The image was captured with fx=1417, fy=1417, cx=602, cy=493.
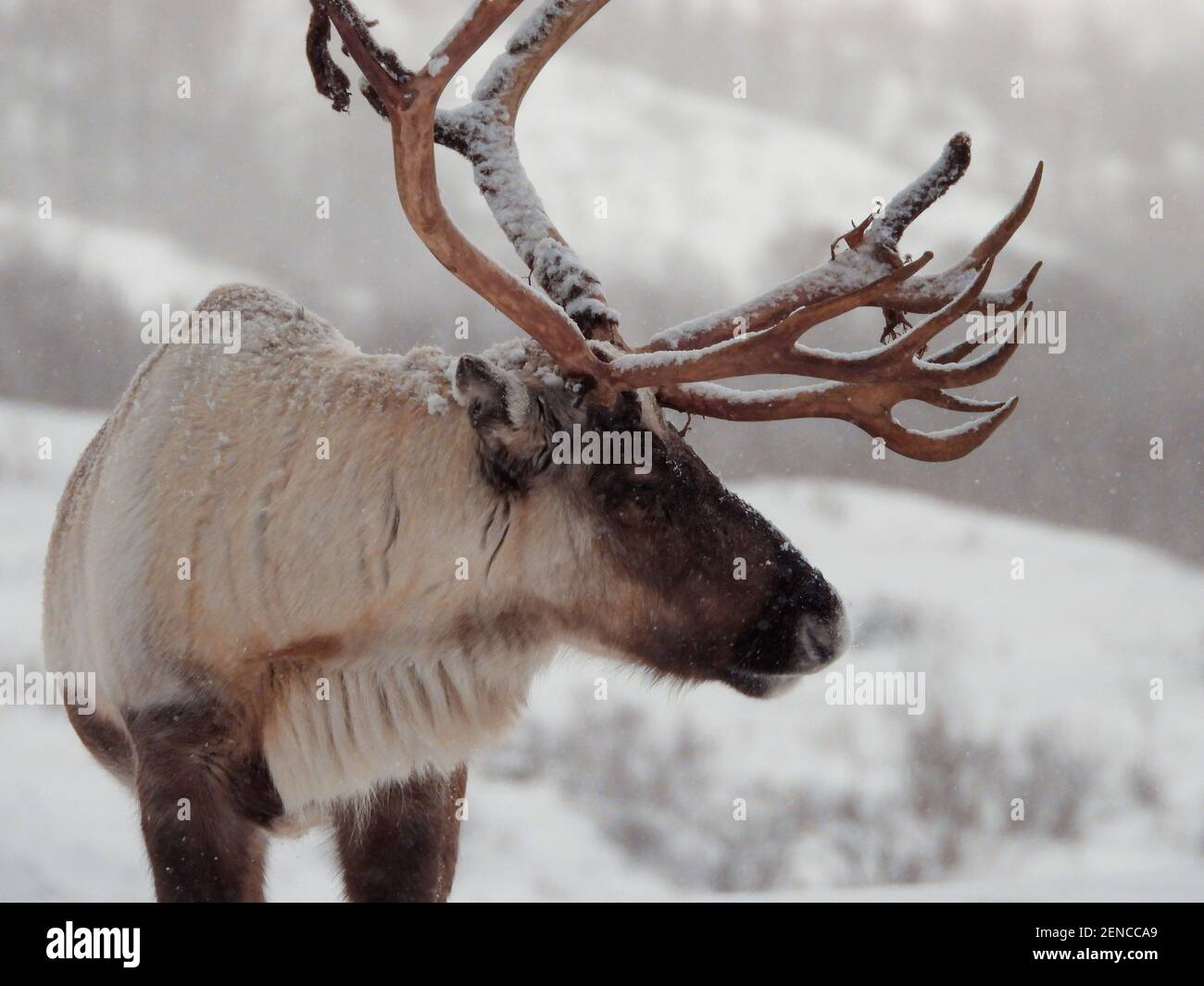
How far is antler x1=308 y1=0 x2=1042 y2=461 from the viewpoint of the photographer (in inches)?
136

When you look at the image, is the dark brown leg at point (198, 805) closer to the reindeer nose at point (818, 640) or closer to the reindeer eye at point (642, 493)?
the reindeer eye at point (642, 493)

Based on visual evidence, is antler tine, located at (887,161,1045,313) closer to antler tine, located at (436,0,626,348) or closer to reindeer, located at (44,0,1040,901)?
reindeer, located at (44,0,1040,901)

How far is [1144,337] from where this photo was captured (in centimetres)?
2483

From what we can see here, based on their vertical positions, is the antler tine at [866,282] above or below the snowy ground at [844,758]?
above

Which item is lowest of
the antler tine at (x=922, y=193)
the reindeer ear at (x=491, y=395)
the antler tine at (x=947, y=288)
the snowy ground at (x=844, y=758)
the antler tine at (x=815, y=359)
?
the snowy ground at (x=844, y=758)

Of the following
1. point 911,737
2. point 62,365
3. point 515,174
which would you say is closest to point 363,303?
point 62,365

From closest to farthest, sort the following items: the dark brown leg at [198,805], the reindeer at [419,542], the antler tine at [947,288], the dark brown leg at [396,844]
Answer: the dark brown leg at [198,805]
the reindeer at [419,542]
the antler tine at [947,288]
the dark brown leg at [396,844]

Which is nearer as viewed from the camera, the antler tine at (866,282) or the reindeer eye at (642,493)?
the reindeer eye at (642,493)

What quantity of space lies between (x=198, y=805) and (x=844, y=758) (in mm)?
11760

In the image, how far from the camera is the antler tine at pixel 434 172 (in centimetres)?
344

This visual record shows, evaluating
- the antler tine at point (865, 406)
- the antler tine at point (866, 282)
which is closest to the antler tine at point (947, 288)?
the antler tine at point (866, 282)

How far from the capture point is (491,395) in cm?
335

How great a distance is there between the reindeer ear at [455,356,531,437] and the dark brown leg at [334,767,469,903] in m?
→ 1.15
